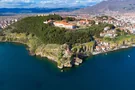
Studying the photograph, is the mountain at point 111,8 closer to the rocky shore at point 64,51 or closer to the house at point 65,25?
the house at point 65,25

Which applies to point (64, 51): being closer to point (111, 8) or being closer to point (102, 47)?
point (102, 47)

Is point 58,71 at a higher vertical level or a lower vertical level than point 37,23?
lower

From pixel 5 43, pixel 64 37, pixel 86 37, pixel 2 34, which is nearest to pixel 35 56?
pixel 64 37

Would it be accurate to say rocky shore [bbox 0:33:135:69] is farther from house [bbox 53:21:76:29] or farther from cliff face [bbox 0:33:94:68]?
house [bbox 53:21:76:29]

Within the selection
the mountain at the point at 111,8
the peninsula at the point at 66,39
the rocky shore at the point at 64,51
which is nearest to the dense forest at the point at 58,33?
the peninsula at the point at 66,39

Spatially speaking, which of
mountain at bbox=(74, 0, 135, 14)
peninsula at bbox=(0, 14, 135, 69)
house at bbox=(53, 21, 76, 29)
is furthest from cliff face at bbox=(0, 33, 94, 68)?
mountain at bbox=(74, 0, 135, 14)

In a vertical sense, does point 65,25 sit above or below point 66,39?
above

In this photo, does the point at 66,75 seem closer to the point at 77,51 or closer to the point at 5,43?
the point at 77,51

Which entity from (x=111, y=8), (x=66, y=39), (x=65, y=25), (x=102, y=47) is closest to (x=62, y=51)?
(x=66, y=39)
